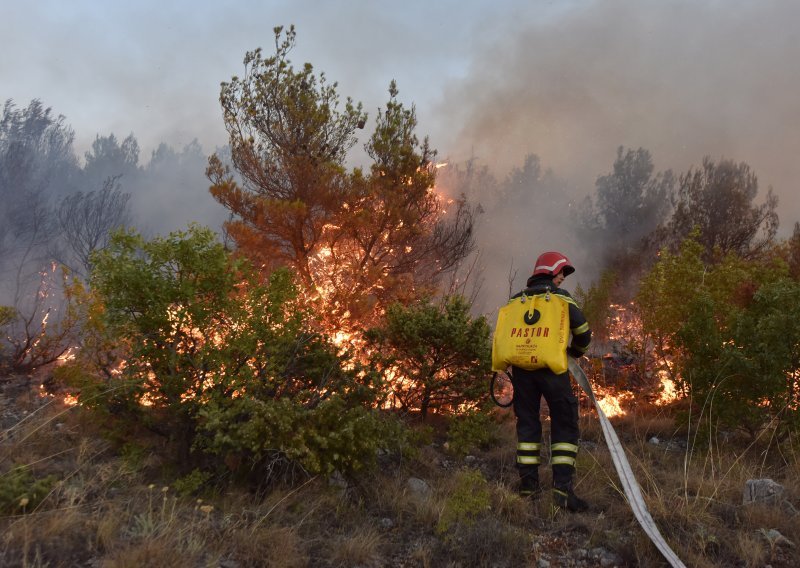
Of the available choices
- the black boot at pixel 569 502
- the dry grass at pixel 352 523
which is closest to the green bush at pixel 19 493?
the dry grass at pixel 352 523

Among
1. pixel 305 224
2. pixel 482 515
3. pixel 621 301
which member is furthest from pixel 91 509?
pixel 621 301

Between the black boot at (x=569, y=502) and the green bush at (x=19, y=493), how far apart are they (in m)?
3.20

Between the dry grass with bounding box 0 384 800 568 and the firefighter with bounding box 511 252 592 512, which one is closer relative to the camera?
the dry grass with bounding box 0 384 800 568

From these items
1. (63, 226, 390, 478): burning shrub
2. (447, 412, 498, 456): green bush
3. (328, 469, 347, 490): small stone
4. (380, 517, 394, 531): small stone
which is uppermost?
(63, 226, 390, 478): burning shrub

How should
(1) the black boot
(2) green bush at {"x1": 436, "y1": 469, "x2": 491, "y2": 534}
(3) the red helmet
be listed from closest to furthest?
(2) green bush at {"x1": 436, "y1": 469, "x2": 491, "y2": 534}, (1) the black boot, (3) the red helmet

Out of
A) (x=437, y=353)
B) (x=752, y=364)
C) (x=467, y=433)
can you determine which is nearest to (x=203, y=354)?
(x=467, y=433)

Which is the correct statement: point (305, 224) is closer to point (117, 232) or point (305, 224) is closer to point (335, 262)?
point (335, 262)

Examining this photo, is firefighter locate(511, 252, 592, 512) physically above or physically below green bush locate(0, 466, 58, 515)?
above

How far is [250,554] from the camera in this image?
2574mm

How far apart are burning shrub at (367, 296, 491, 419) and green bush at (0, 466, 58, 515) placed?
2958 mm

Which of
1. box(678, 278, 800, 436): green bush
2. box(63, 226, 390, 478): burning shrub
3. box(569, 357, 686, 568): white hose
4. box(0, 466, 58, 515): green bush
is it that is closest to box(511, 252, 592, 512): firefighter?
box(569, 357, 686, 568): white hose

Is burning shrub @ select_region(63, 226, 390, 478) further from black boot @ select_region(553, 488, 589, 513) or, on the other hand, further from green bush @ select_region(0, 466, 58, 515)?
black boot @ select_region(553, 488, 589, 513)

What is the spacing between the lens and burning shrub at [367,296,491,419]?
5.23 meters

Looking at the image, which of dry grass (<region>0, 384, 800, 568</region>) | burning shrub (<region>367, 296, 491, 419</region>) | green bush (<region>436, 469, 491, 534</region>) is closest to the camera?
dry grass (<region>0, 384, 800, 568</region>)
